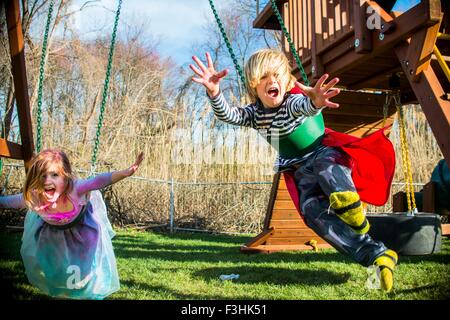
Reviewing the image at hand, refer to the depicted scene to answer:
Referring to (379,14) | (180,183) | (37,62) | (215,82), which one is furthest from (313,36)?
(37,62)

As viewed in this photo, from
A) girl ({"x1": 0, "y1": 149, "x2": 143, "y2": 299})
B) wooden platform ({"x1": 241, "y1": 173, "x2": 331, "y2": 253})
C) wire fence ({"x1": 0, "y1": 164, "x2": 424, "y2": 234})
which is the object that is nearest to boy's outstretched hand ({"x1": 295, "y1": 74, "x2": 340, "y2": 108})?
girl ({"x1": 0, "y1": 149, "x2": 143, "y2": 299})

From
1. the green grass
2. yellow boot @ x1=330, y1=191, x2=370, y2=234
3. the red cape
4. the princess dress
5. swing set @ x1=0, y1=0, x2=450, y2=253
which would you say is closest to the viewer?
yellow boot @ x1=330, y1=191, x2=370, y2=234

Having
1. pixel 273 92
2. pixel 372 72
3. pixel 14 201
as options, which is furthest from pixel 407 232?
pixel 14 201

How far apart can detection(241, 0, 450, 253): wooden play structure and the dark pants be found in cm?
76

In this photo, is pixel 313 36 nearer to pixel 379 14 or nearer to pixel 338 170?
pixel 379 14

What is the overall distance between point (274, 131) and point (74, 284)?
131 centimetres

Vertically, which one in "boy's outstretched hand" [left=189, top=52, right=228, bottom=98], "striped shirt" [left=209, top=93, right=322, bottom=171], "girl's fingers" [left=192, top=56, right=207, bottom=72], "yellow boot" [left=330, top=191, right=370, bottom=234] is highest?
"girl's fingers" [left=192, top=56, right=207, bottom=72]

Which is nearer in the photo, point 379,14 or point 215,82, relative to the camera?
point 215,82

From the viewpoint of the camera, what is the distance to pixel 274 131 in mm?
1971

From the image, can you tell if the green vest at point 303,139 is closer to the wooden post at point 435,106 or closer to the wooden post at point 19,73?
the wooden post at point 435,106

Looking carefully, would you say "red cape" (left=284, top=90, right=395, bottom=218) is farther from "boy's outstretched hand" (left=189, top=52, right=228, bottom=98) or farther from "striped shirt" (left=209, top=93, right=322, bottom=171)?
"boy's outstretched hand" (left=189, top=52, right=228, bottom=98)

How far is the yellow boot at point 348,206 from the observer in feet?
5.71

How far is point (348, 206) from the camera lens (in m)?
1.74

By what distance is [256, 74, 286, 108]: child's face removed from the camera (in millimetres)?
1979
